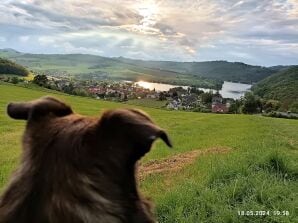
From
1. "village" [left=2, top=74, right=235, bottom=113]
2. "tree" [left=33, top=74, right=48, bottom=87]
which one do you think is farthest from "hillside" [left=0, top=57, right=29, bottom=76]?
"tree" [left=33, top=74, right=48, bottom=87]

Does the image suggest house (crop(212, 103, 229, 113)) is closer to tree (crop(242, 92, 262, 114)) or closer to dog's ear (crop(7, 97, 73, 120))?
tree (crop(242, 92, 262, 114))

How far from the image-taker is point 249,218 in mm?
5973

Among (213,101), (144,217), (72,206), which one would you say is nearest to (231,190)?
(144,217)

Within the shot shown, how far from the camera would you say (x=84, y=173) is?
195 cm

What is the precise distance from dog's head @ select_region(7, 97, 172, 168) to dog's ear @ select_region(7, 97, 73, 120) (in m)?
0.10

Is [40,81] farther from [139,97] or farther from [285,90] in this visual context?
[285,90]

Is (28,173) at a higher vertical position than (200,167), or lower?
higher

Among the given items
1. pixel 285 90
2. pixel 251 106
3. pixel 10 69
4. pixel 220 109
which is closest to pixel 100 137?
pixel 251 106

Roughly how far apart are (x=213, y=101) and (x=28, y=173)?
107 metres

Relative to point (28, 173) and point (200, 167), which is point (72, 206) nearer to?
point (28, 173)

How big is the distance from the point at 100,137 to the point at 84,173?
182 mm

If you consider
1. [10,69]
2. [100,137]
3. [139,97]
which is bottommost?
[139,97]

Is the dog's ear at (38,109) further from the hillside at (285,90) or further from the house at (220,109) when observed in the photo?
the hillside at (285,90)

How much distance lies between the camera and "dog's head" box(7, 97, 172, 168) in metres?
1.87
